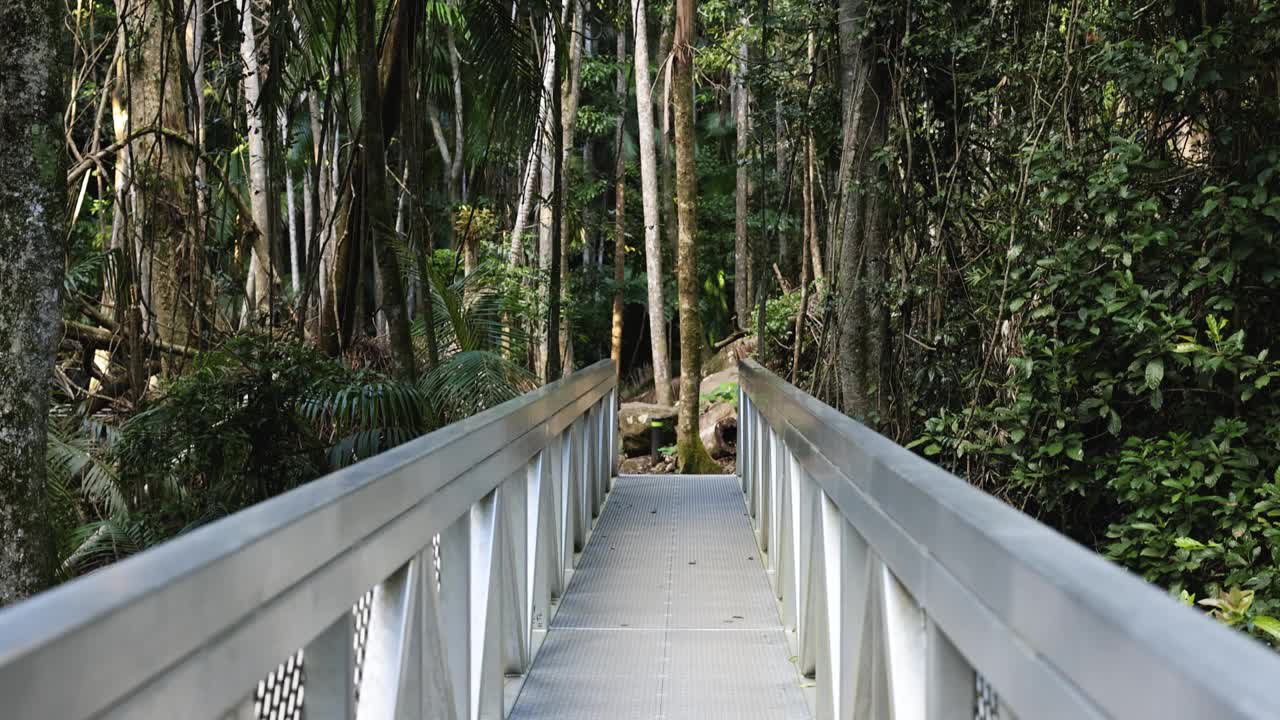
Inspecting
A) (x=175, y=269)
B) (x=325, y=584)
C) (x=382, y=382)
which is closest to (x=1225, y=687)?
(x=325, y=584)

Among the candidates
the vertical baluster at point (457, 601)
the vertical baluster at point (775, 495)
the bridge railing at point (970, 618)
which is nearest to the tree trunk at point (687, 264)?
the vertical baluster at point (775, 495)

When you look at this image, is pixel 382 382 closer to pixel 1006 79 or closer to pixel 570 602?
pixel 570 602

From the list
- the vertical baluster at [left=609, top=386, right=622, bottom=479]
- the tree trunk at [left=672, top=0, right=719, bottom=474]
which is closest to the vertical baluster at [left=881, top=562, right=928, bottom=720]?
the vertical baluster at [left=609, top=386, right=622, bottom=479]

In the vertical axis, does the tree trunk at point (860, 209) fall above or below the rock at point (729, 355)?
above

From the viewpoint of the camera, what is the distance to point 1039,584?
1.07 m

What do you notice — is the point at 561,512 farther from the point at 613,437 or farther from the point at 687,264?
the point at 687,264

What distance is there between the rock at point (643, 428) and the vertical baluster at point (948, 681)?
1378cm

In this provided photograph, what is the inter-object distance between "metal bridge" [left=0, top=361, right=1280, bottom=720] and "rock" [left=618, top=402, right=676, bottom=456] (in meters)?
10.9

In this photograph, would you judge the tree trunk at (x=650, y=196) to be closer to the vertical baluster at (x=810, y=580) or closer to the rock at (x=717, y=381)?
the rock at (x=717, y=381)

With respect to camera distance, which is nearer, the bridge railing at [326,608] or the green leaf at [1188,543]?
the bridge railing at [326,608]

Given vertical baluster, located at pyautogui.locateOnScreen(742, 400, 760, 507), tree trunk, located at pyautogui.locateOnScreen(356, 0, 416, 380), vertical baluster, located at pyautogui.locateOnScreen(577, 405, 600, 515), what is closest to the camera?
vertical baluster, located at pyautogui.locateOnScreen(577, 405, 600, 515)

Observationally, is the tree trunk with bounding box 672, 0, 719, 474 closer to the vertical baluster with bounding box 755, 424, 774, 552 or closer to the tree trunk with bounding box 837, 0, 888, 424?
the tree trunk with bounding box 837, 0, 888, 424

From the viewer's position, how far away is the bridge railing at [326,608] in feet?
2.88

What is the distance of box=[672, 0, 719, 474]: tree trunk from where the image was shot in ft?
35.7
